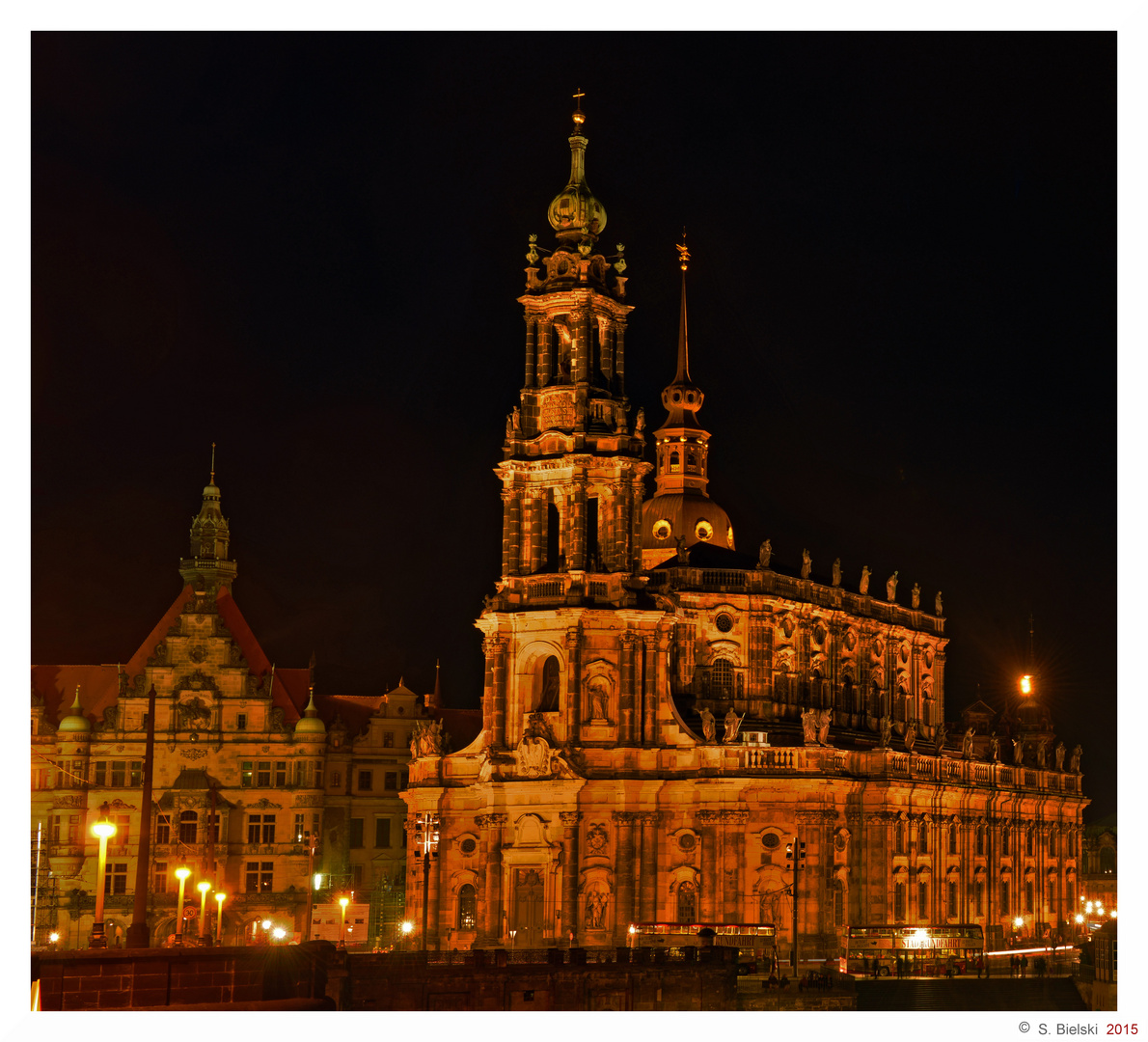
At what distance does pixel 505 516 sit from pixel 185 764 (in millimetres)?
21439

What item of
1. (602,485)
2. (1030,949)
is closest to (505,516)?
(602,485)

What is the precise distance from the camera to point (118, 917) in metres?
99.8

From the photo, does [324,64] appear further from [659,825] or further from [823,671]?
[823,671]

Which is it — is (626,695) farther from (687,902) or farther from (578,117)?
(578,117)

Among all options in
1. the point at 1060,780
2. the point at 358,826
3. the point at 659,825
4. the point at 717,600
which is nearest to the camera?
the point at 659,825

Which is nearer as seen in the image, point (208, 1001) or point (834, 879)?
point (208, 1001)

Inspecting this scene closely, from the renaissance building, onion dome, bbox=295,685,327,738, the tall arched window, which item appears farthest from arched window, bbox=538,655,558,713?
the tall arched window

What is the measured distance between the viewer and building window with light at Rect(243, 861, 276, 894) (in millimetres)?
102688

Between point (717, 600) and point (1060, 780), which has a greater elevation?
point (717, 600)

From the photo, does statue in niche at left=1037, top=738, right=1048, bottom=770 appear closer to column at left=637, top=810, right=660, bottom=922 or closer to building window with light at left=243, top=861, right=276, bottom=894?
column at left=637, top=810, right=660, bottom=922

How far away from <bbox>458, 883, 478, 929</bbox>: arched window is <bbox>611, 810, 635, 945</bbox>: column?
23.3ft

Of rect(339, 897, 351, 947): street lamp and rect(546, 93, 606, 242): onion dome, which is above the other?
rect(546, 93, 606, 242): onion dome

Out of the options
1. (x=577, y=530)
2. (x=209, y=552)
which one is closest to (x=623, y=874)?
(x=577, y=530)

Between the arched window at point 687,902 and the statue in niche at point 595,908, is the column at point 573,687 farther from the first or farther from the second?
the arched window at point 687,902
